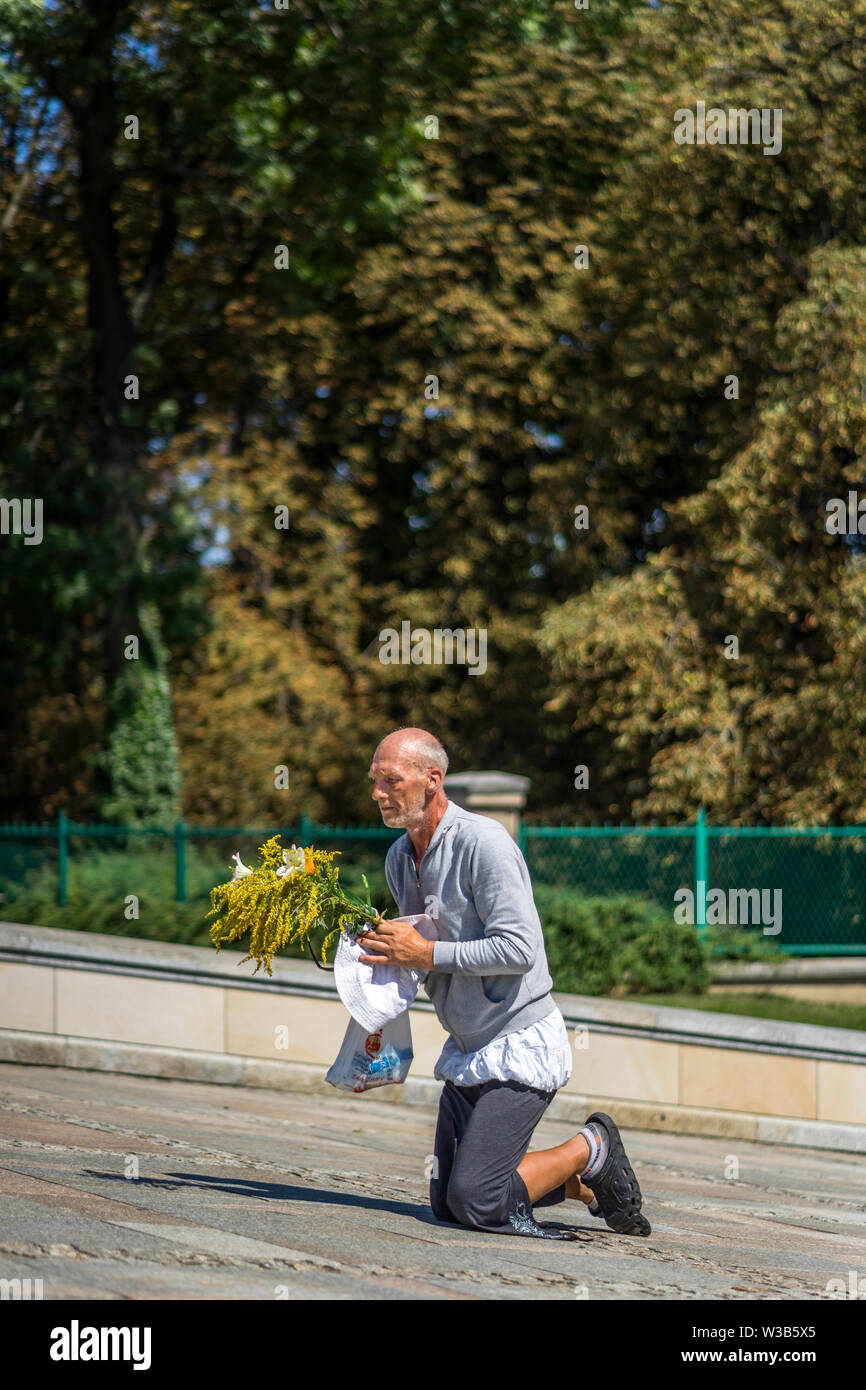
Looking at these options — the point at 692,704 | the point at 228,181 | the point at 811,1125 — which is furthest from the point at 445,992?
the point at 228,181

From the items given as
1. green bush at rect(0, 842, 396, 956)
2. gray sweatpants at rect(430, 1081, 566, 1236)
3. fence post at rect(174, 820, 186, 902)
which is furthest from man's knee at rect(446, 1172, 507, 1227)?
fence post at rect(174, 820, 186, 902)

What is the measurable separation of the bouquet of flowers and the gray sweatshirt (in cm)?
24

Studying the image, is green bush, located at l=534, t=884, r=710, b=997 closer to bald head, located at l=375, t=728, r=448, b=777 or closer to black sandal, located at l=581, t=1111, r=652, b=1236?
black sandal, located at l=581, t=1111, r=652, b=1236

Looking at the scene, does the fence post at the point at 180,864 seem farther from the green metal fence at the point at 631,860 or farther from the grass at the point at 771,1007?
the grass at the point at 771,1007

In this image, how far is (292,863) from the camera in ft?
17.7

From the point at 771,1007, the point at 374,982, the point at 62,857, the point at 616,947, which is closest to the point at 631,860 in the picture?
the point at 616,947

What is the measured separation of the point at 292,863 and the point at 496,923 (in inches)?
30.1

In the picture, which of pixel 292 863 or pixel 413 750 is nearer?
pixel 413 750

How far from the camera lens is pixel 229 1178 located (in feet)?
20.4

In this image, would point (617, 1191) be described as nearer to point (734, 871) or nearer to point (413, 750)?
point (413, 750)

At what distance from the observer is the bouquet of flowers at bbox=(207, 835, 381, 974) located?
5344 millimetres

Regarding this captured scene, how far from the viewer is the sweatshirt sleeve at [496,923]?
5.04m

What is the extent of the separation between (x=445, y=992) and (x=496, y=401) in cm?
1609

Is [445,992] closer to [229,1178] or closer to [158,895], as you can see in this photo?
[229,1178]
